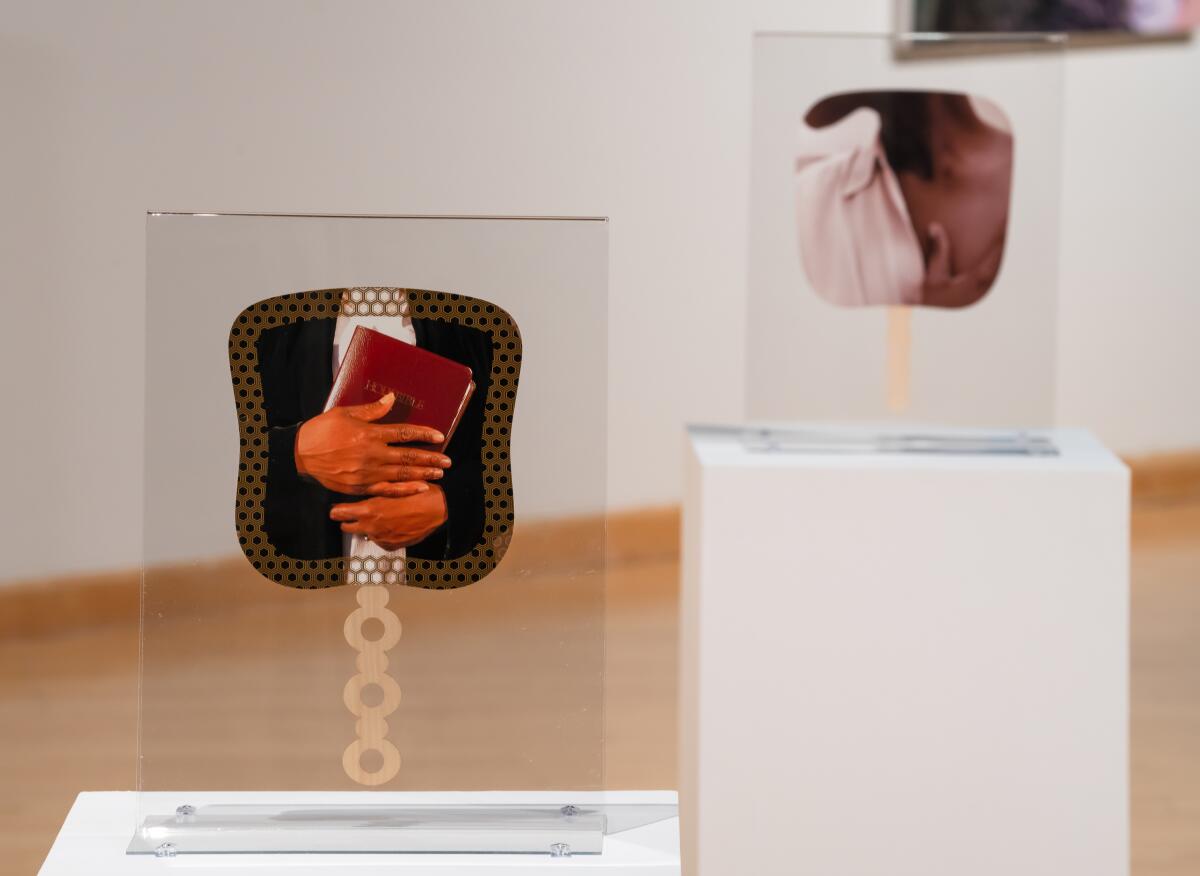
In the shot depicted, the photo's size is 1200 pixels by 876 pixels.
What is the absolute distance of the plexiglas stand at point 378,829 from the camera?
4.26 ft

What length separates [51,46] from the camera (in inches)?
126

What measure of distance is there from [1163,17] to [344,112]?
7.29 feet

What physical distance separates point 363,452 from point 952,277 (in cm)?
81

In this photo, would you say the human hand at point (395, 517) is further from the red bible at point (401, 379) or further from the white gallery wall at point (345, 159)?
the white gallery wall at point (345, 159)

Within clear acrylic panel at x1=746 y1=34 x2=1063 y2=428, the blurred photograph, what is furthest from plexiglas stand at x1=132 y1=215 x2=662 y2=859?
the blurred photograph

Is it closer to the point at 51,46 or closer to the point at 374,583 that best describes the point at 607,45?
the point at 51,46

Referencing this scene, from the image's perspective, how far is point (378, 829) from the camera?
131cm

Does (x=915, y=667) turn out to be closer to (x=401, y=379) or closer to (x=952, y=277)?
(x=952, y=277)

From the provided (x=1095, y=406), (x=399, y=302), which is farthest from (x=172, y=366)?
(x=1095, y=406)

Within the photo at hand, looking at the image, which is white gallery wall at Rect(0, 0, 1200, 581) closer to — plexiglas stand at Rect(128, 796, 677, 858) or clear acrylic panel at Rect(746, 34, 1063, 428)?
clear acrylic panel at Rect(746, 34, 1063, 428)

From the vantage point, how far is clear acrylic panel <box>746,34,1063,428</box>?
1.78m

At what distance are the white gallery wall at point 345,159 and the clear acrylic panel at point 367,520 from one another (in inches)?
84.3

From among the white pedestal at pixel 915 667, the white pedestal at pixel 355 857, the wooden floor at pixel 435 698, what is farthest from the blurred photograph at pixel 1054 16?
the white pedestal at pixel 355 857

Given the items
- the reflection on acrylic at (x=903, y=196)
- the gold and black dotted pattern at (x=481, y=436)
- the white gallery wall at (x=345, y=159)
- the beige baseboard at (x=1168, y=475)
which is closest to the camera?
the gold and black dotted pattern at (x=481, y=436)
